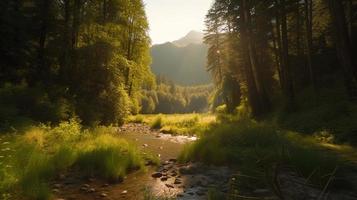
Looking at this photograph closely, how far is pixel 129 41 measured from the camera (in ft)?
104

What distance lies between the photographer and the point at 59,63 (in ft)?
62.7

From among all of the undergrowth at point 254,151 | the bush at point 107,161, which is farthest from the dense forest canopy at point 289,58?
the bush at point 107,161

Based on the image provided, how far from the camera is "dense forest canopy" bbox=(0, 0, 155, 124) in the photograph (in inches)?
605

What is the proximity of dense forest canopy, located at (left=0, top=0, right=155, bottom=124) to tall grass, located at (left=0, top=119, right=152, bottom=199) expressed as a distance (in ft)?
15.0

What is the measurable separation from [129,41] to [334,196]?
28.1 m

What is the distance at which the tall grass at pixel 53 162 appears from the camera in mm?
5973

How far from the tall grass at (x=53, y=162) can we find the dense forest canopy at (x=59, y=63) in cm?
458

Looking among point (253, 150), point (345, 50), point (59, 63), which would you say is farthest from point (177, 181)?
point (59, 63)

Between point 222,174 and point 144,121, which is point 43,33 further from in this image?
point 222,174

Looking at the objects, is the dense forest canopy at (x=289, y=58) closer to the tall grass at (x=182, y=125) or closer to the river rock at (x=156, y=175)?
the tall grass at (x=182, y=125)

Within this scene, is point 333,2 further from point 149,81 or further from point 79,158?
point 149,81

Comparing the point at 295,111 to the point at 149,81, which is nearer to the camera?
the point at 295,111

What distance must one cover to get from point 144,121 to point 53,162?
65.9 feet

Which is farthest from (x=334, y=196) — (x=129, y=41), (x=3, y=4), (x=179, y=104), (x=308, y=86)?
(x=179, y=104)
